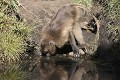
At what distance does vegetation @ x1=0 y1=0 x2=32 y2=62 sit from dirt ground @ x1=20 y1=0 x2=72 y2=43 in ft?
1.06

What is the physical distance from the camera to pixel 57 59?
11.7 meters

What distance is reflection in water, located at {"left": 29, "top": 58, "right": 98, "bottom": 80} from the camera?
10.1 m

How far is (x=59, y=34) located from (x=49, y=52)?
0.51 metres

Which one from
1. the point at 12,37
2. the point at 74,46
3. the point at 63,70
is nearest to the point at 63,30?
the point at 74,46

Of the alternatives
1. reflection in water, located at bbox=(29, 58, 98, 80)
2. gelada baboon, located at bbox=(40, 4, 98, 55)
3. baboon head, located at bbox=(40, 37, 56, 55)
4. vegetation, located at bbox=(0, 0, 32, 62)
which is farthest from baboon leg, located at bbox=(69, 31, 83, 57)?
vegetation, located at bbox=(0, 0, 32, 62)

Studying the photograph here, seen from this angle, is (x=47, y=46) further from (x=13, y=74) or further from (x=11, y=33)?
(x=13, y=74)

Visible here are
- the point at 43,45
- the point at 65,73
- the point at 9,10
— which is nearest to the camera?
the point at 65,73

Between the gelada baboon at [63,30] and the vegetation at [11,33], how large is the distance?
0.55 m

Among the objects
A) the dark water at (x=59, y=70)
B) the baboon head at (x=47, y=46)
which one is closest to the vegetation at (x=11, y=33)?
the dark water at (x=59, y=70)

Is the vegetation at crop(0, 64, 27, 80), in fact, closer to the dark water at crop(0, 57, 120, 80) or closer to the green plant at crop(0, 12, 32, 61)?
the dark water at crop(0, 57, 120, 80)

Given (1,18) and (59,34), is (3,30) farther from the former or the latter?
(59,34)

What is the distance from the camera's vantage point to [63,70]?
10625 mm

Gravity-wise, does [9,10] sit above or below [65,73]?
above

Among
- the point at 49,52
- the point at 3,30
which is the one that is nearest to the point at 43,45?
the point at 49,52
